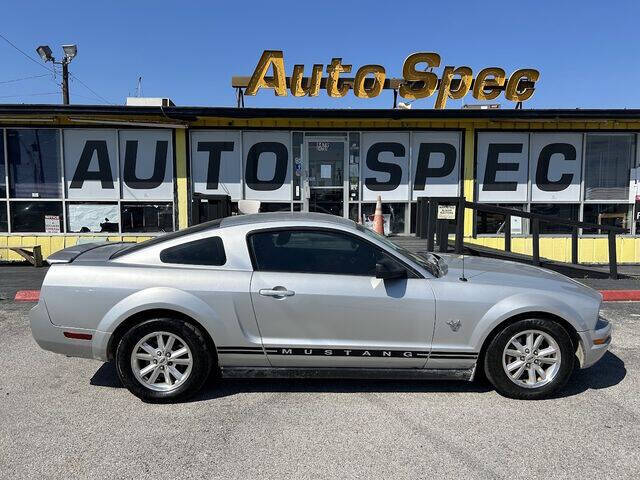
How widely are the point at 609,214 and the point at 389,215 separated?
507 centimetres

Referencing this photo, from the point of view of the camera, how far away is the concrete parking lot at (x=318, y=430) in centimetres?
289

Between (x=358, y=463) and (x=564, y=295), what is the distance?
85.8 inches

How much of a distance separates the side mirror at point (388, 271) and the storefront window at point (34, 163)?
30.2 feet

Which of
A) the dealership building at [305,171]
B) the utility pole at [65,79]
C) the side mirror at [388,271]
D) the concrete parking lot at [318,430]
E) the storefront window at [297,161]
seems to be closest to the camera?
the concrete parking lot at [318,430]

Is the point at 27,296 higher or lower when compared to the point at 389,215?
lower

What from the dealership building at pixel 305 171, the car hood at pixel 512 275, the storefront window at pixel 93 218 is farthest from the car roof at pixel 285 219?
the storefront window at pixel 93 218

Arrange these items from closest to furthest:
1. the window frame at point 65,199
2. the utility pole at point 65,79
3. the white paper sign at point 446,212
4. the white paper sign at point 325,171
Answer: the white paper sign at point 446,212 → the window frame at point 65,199 → the white paper sign at point 325,171 → the utility pole at point 65,79

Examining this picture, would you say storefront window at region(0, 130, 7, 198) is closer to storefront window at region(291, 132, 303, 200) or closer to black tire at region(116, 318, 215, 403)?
storefront window at region(291, 132, 303, 200)

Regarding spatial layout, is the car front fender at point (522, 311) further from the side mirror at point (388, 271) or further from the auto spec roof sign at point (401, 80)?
the auto spec roof sign at point (401, 80)

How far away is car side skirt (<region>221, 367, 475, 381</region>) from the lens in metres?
3.77

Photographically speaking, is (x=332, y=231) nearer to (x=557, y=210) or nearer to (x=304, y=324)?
(x=304, y=324)

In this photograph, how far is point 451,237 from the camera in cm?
1060

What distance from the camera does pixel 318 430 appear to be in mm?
3336

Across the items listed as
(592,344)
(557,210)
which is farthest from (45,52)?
(592,344)
